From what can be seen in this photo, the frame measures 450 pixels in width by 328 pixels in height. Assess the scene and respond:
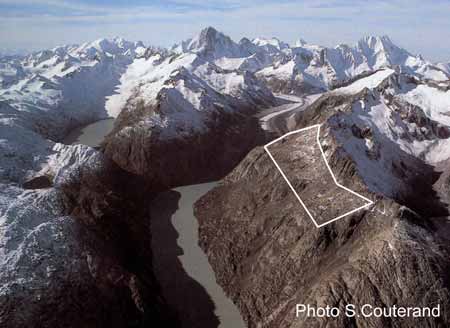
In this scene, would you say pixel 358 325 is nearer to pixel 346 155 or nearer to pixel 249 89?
pixel 346 155

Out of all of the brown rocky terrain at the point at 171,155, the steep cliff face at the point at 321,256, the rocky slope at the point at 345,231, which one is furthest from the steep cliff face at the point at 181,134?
the steep cliff face at the point at 321,256

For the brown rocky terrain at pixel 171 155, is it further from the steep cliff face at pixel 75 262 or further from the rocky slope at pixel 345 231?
the steep cliff face at pixel 75 262

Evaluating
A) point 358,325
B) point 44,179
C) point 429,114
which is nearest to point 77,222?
point 44,179

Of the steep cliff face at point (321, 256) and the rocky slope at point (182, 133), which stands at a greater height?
the steep cliff face at point (321, 256)

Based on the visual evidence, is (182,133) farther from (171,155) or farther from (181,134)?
(171,155)

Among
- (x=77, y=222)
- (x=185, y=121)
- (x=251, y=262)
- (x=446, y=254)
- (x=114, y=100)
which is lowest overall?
(x=114, y=100)

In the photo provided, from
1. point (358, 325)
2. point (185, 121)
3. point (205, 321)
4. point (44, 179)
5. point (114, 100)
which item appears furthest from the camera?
point (114, 100)

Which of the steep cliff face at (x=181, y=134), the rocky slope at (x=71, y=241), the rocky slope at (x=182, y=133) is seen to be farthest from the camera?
the rocky slope at (x=182, y=133)

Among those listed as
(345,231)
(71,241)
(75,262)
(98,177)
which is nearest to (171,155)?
(98,177)

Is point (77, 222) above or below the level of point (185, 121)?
above

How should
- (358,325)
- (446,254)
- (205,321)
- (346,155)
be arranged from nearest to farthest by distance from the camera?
(358,325) < (446,254) < (205,321) < (346,155)
